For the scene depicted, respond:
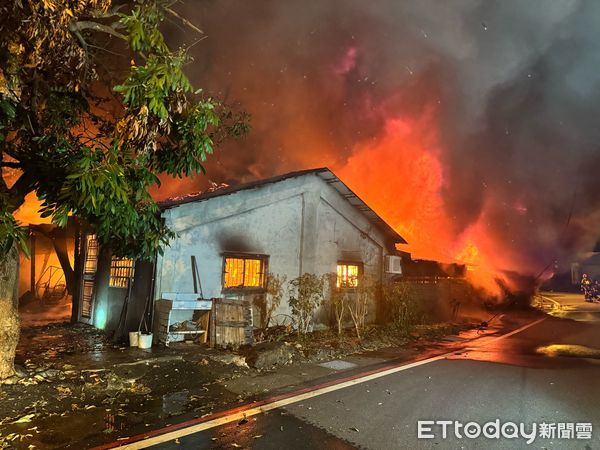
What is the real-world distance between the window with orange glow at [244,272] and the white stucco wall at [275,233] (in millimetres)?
264

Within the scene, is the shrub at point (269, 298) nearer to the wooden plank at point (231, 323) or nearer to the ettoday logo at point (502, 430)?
the wooden plank at point (231, 323)

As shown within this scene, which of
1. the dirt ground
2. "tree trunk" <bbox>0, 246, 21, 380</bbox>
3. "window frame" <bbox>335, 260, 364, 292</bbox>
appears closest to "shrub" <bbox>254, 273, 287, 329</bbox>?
the dirt ground

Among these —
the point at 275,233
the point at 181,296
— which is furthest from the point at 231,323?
the point at 275,233

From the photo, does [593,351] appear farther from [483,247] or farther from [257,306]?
[483,247]

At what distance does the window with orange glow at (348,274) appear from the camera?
51.5ft

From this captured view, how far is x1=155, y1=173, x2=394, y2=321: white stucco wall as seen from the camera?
36.8 feet

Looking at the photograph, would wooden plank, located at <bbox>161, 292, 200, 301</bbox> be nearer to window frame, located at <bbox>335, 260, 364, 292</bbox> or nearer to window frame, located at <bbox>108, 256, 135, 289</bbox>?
window frame, located at <bbox>108, 256, 135, 289</bbox>

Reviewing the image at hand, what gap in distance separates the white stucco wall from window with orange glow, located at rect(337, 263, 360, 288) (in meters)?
0.38

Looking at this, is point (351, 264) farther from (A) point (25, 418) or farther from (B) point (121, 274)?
(A) point (25, 418)

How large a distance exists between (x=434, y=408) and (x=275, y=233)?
830cm

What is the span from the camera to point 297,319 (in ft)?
45.0

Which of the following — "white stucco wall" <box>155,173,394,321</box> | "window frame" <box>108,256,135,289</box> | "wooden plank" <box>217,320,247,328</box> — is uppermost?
"white stucco wall" <box>155,173,394,321</box>

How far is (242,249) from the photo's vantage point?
41.2 ft

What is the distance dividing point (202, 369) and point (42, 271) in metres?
17.1
